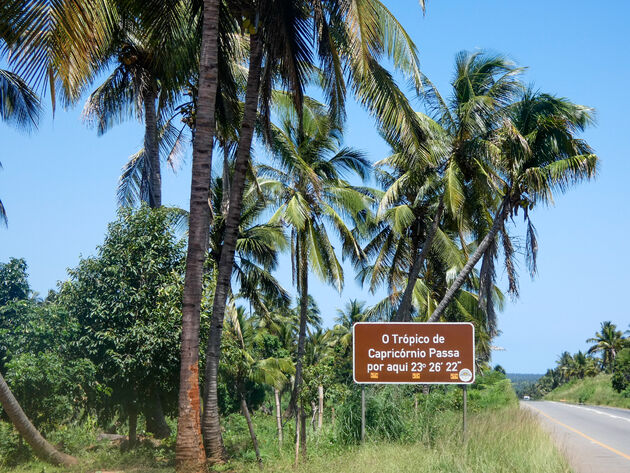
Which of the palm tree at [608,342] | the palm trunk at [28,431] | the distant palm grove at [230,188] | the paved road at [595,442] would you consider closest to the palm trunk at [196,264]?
the distant palm grove at [230,188]

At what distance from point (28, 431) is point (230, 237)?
603 cm

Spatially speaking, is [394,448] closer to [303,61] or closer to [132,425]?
[303,61]

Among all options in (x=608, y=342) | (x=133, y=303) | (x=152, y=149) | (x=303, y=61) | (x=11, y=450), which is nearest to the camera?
(x=303, y=61)

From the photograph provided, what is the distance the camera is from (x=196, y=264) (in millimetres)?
12148

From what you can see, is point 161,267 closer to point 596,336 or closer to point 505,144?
point 505,144

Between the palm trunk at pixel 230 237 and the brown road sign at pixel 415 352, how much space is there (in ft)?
11.3

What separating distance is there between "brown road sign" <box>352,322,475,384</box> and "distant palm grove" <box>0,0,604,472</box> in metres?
1.41

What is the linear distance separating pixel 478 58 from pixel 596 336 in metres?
75.0

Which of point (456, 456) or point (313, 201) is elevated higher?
point (313, 201)

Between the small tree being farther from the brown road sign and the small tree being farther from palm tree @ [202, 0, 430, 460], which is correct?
the brown road sign

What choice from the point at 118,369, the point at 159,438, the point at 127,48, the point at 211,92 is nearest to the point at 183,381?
the point at 211,92

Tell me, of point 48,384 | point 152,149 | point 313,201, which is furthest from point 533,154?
point 48,384

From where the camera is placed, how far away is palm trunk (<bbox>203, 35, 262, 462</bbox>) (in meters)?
14.6

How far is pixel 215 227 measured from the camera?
83.4 feet
